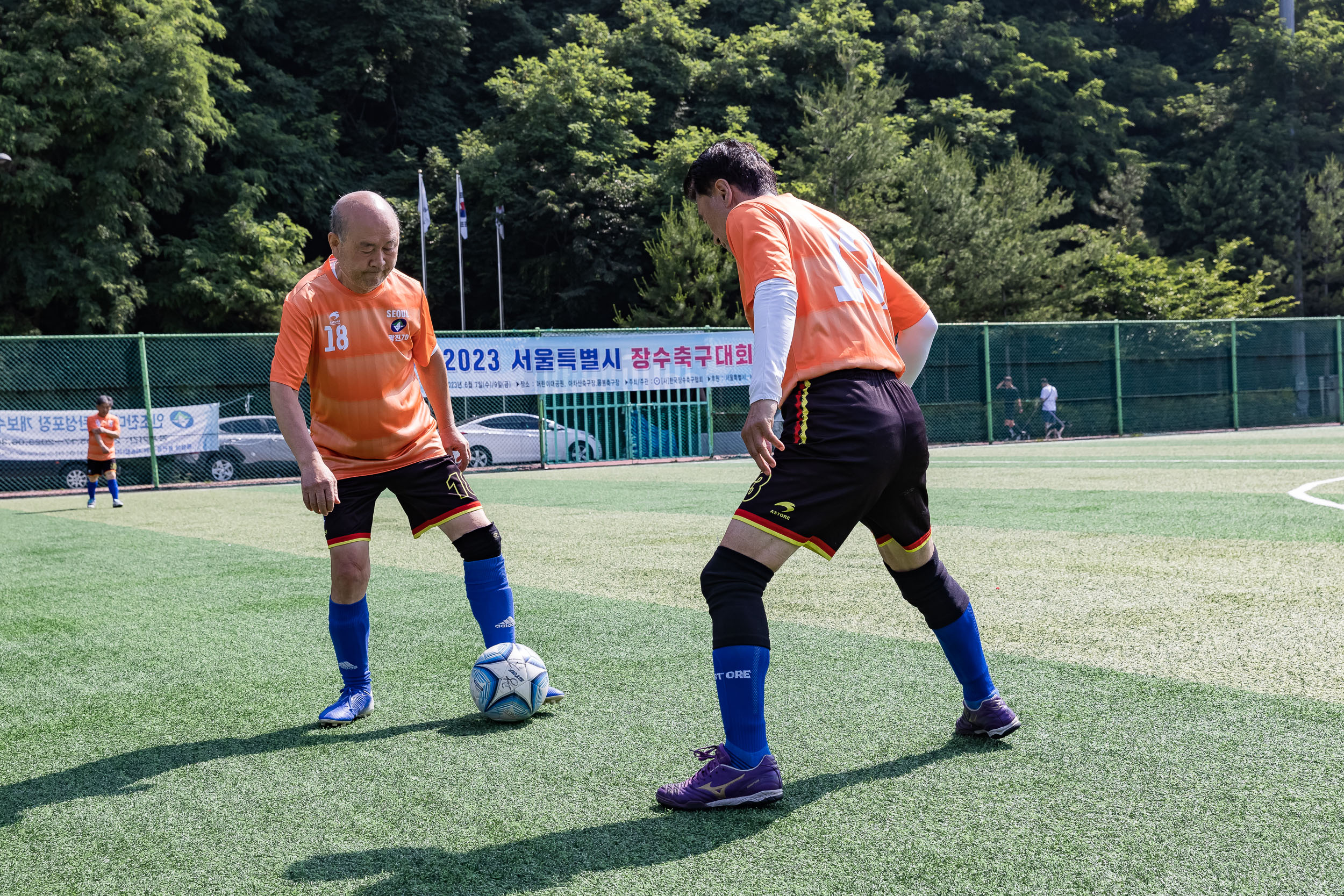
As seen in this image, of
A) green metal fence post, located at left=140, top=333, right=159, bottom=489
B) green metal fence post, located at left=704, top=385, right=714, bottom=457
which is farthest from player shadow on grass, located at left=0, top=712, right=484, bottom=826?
green metal fence post, located at left=704, top=385, right=714, bottom=457

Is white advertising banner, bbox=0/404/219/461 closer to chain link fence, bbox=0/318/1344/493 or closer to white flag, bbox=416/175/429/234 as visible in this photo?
chain link fence, bbox=0/318/1344/493

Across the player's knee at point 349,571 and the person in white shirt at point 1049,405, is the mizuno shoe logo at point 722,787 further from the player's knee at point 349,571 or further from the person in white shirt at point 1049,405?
the person in white shirt at point 1049,405

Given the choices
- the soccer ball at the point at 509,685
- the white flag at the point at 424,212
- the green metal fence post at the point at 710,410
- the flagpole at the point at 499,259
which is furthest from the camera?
the flagpole at the point at 499,259

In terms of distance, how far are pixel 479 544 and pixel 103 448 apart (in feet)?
40.5

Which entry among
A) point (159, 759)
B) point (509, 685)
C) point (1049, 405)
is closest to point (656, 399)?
point (1049, 405)

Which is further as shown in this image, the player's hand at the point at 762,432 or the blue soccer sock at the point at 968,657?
the blue soccer sock at the point at 968,657

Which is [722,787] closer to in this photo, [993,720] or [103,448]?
[993,720]

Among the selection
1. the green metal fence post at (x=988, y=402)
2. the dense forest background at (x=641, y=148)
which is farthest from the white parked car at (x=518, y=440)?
the dense forest background at (x=641, y=148)

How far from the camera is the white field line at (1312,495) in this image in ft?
28.8

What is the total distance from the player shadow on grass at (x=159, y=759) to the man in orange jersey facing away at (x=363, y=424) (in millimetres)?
157

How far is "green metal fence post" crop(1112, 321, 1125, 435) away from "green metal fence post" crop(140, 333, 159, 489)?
763 inches

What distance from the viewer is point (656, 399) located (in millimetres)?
20969

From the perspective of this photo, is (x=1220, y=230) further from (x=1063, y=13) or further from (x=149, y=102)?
(x=149, y=102)

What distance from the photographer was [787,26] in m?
38.7
